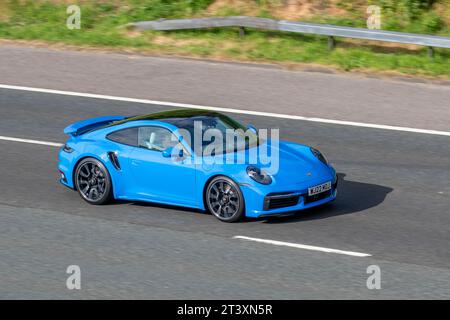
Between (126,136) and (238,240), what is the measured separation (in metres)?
2.39

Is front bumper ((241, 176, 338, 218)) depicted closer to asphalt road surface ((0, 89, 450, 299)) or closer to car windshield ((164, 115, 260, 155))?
asphalt road surface ((0, 89, 450, 299))

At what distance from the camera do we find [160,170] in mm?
12688

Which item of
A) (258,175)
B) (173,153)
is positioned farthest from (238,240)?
(173,153)

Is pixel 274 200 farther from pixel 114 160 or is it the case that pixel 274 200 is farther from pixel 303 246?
pixel 114 160

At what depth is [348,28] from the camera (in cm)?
1975

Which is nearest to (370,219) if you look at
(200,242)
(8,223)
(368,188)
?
(368,188)

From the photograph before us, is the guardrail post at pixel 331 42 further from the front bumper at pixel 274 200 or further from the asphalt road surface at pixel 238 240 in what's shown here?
the front bumper at pixel 274 200

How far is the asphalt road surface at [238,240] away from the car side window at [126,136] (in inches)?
34.4

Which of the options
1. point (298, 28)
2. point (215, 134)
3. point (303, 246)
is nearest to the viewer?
point (303, 246)

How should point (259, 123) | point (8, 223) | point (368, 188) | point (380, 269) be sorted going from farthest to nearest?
1. point (259, 123)
2. point (368, 188)
3. point (8, 223)
4. point (380, 269)

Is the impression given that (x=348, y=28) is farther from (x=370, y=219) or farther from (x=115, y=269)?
(x=115, y=269)

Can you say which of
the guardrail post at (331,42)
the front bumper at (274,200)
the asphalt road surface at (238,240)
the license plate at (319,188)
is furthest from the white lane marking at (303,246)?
the guardrail post at (331,42)

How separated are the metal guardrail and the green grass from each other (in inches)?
9.5
